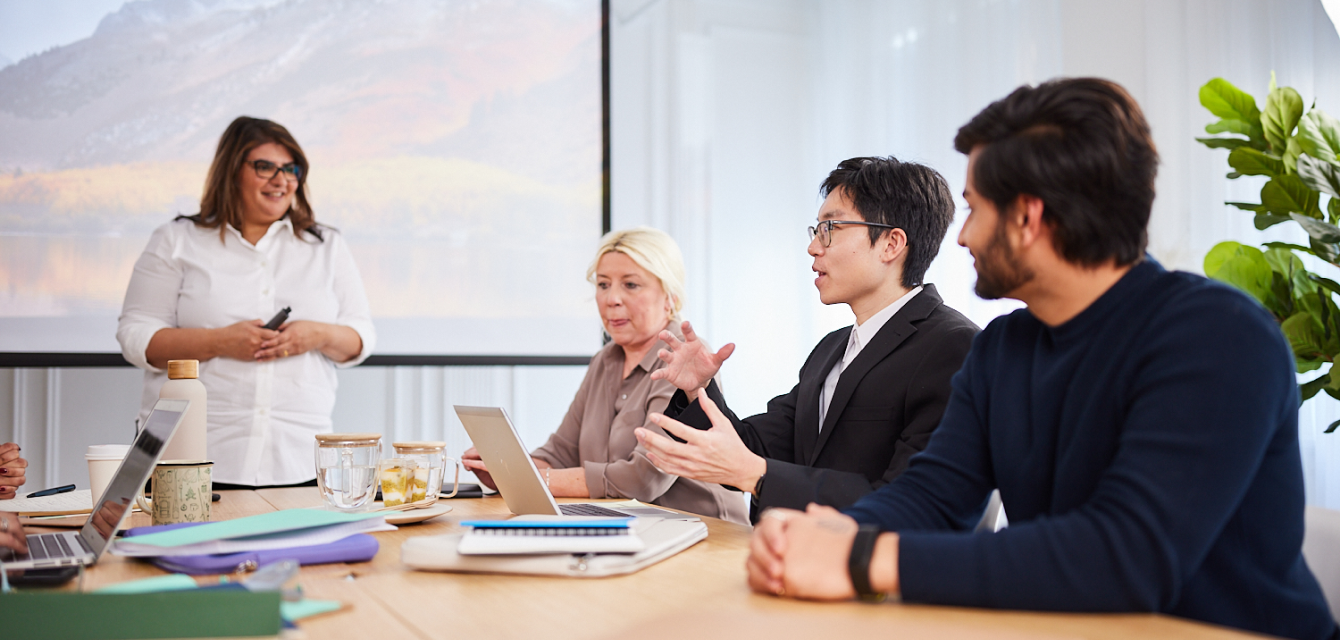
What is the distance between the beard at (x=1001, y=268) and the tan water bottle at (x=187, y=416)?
4.47 ft

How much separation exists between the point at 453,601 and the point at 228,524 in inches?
16.5

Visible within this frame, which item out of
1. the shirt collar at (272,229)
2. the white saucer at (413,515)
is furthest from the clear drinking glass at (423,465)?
the shirt collar at (272,229)

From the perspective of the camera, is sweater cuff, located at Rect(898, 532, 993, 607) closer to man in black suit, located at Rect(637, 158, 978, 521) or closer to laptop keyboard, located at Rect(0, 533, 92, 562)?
man in black suit, located at Rect(637, 158, 978, 521)

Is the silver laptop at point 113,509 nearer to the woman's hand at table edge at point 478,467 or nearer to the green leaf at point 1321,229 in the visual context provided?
the woman's hand at table edge at point 478,467

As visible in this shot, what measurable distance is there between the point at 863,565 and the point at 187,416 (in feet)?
4.23

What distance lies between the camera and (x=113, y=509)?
1.16 metres

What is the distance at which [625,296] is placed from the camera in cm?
238

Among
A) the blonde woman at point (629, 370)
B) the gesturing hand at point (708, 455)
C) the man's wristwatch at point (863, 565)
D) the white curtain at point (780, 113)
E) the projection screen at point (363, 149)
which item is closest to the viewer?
the man's wristwatch at point (863, 565)

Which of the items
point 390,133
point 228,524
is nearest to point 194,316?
point 390,133

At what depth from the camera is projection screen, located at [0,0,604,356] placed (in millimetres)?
3113

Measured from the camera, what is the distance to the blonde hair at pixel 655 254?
238 centimetres

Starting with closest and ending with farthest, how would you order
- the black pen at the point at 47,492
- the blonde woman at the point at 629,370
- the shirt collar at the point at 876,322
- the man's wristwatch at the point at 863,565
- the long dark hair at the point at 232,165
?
1. the man's wristwatch at the point at 863,565
2. the shirt collar at the point at 876,322
3. the black pen at the point at 47,492
4. the blonde woman at the point at 629,370
5. the long dark hair at the point at 232,165

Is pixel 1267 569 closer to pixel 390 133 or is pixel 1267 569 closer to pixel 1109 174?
pixel 1109 174

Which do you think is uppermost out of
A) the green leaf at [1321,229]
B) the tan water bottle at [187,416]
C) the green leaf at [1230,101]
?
the green leaf at [1230,101]
